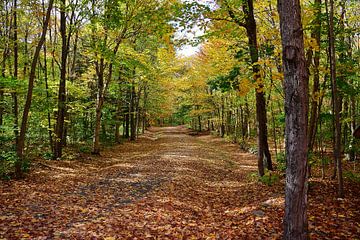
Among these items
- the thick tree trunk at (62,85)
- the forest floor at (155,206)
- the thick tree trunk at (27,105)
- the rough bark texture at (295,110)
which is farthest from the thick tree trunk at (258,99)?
the thick tree trunk at (62,85)

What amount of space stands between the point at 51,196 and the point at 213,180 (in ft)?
19.4

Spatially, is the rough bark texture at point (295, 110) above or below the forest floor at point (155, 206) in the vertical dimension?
above

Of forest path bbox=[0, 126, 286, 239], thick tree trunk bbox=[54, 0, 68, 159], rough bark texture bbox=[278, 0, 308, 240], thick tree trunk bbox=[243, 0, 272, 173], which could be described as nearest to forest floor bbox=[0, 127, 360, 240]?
forest path bbox=[0, 126, 286, 239]

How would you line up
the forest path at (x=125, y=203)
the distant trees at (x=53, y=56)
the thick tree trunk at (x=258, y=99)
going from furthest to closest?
the distant trees at (x=53, y=56), the thick tree trunk at (x=258, y=99), the forest path at (x=125, y=203)

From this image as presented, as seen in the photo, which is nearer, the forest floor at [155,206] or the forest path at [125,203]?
the forest floor at [155,206]

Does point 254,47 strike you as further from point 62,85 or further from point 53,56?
point 53,56

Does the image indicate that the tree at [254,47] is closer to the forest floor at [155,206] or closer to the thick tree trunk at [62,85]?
the forest floor at [155,206]

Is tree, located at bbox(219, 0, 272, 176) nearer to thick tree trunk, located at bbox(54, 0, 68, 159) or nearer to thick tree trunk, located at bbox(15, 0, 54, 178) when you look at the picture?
thick tree trunk, located at bbox(15, 0, 54, 178)

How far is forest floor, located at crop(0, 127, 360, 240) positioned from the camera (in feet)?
16.3

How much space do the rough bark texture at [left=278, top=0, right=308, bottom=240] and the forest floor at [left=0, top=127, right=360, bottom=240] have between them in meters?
1.23

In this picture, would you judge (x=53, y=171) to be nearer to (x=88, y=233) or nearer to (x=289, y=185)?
(x=88, y=233)

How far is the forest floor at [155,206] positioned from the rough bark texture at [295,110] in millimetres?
1227

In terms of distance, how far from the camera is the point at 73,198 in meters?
7.26

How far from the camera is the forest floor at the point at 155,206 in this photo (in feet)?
16.3
